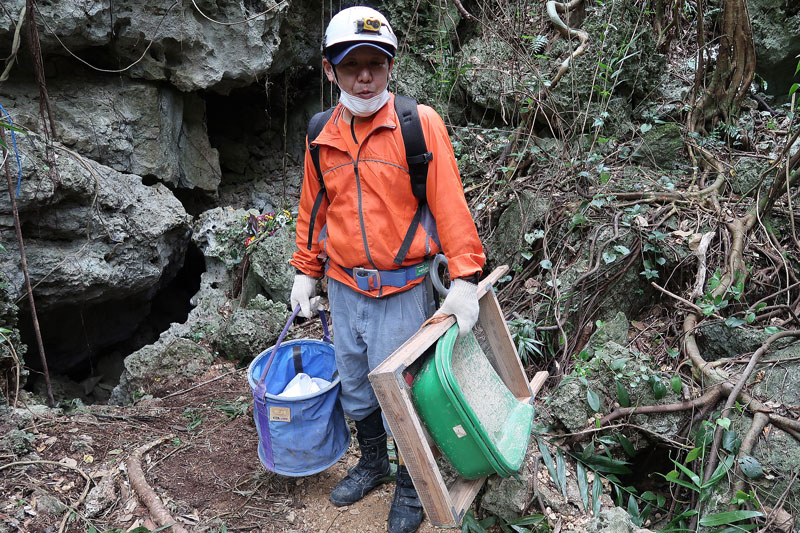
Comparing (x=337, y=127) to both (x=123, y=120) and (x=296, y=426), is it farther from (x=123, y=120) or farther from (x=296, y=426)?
(x=123, y=120)

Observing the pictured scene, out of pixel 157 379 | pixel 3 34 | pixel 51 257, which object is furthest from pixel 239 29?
pixel 157 379

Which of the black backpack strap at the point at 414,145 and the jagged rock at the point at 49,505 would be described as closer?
the black backpack strap at the point at 414,145

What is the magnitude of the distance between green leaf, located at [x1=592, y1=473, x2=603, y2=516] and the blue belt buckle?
1.34 metres

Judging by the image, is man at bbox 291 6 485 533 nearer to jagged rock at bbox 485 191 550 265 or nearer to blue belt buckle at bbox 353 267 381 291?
blue belt buckle at bbox 353 267 381 291

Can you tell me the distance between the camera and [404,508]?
2314 mm

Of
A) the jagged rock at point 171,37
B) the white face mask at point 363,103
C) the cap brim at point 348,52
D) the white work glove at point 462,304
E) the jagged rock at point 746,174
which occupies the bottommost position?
the white work glove at point 462,304

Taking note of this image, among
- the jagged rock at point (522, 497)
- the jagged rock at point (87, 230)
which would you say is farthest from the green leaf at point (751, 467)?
the jagged rock at point (87, 230)

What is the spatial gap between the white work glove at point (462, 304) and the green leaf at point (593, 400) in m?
0.90

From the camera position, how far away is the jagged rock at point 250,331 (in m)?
4.11

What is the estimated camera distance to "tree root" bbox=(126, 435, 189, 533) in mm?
2342

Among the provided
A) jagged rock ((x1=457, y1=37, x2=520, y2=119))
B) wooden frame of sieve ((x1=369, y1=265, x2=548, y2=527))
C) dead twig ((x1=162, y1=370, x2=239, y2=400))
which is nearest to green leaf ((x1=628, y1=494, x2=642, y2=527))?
wooden frame of sieve ((x1=369, y1=265, x2=548, y2=527))

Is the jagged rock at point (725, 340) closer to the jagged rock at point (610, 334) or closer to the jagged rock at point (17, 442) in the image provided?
the jagged rock at point (610, 334)

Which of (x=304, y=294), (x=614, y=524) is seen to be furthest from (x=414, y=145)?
(x=614, y=524)

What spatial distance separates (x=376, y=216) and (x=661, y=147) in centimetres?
310
